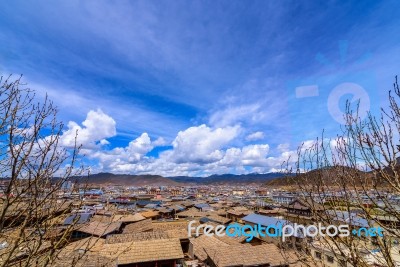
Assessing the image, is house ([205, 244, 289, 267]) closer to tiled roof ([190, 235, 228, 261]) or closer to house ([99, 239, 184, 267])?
tiled roof ([190, 235, 228, 261])

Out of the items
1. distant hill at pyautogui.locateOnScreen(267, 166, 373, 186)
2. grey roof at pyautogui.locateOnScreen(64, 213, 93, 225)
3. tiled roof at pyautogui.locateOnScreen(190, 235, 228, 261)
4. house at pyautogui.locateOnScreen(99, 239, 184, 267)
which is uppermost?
distant hill at pyautogui.locateOnScreen(267, 166, 373, 186)

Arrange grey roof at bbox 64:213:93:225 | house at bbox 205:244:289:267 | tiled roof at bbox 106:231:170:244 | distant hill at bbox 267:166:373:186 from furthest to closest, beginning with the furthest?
tiled roof at bbox 106:231:170:244
house at bbox 205:244:289:267
distant hill at bbox 267:166:373:186
grey roof at bbox 64:213:93:225

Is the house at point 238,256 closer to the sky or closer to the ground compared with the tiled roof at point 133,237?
closer to the ground

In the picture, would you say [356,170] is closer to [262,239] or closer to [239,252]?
[239,252]

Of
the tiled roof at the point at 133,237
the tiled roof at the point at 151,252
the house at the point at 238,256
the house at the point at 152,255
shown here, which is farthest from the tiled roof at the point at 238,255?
the tiled roof at the point at 133,237

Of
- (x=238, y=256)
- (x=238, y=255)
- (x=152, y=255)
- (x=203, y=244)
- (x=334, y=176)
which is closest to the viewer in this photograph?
(x=334, y=176)

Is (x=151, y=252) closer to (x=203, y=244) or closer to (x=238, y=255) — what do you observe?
(x=238, y=255)

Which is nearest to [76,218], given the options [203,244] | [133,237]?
[133,237]

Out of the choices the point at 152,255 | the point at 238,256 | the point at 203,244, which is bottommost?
the point at 203,244

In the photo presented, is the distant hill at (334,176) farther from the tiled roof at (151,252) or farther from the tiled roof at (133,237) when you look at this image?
the tiled roof at (133,237)

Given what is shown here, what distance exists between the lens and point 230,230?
31578mm

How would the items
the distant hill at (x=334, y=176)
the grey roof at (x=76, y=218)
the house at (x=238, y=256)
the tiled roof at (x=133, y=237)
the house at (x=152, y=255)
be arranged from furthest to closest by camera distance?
the tiled roof at (x=133, y=237) → the house at (x=238, y=256) → the house at (x=152, y=255) → the distant hill at (x=334, y=176) → the grey roof at (x=76, y=218)

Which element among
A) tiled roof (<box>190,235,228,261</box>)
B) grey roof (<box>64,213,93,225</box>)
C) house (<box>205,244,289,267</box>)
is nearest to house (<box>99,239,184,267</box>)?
house (<box>205,244,289,267</box>)

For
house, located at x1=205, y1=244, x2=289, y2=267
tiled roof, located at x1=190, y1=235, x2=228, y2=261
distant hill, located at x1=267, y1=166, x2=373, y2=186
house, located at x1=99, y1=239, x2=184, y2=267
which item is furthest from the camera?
tiled roof, located at x1=190, y1=235, x2=228, y2=261
